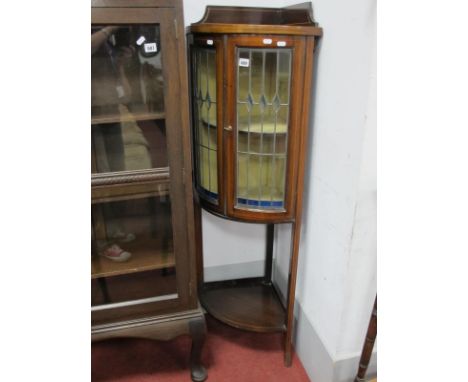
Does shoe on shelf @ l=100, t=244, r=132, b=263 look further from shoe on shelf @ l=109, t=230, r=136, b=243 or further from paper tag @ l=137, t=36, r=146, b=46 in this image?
paper tag @ l=137, t=36, r=146, b=46

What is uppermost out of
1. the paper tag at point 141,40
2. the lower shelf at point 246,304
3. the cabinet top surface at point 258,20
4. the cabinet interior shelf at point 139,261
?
the cabinet top surface at point 258,20

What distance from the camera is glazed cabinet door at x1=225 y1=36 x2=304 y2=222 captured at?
1.17m

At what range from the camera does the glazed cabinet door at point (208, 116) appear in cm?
123

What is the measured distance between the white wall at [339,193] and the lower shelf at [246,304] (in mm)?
132

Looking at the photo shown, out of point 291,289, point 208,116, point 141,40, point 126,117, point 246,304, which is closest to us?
point 141,40

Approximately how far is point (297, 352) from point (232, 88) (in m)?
1.15

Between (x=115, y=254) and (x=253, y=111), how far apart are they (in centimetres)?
73

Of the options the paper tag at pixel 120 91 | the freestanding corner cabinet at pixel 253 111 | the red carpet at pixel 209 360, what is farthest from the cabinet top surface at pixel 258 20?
the red carpet at pixel 209 360

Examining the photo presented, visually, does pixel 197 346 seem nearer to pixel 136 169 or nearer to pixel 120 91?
pixel 136 169

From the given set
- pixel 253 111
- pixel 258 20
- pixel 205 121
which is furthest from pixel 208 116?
pixel 258 20

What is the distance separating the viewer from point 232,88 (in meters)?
1.20

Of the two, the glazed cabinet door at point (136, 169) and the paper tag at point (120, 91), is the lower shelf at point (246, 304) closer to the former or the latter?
the glazed cabinet door at point (136, 169)

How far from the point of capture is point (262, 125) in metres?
1.27

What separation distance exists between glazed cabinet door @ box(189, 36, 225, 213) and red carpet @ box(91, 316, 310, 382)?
2.24 ft
